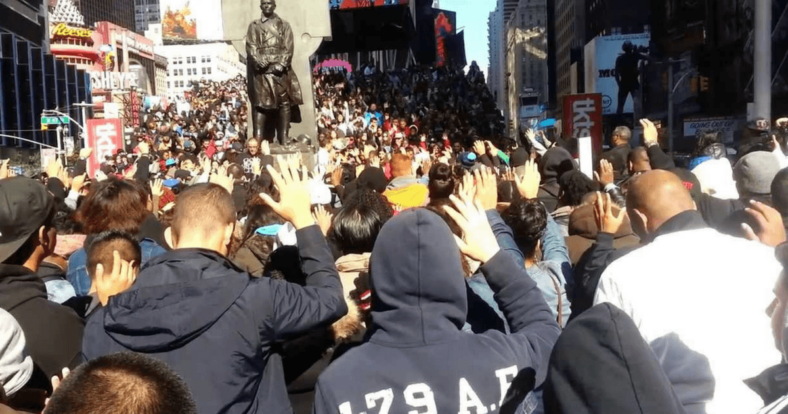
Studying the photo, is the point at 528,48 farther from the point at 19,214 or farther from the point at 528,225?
the point at 19,214

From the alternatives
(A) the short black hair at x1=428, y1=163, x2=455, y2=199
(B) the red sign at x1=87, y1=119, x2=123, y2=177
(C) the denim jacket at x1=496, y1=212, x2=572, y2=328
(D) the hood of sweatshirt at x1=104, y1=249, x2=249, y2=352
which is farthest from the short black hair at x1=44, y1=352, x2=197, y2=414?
Answer: (B) the red sign at x1=87, y1=119, x2=123, y2=177

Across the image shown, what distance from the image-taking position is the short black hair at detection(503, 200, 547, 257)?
495 cm

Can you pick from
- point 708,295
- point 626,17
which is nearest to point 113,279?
point 708,295

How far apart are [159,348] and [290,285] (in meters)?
0.51

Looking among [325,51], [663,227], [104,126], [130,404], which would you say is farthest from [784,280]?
[325,51]

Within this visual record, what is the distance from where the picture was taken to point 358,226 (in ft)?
14.1

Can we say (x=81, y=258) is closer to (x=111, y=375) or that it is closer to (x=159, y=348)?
(x=159, y=348)

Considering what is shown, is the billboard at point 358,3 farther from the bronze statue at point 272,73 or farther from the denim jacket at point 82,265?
the denim jacket at point 82,265

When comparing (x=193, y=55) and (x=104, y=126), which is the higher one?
(x=193, y=55)

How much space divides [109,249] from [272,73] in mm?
11970

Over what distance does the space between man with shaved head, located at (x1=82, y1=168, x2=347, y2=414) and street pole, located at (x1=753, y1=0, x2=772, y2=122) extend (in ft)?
77.9

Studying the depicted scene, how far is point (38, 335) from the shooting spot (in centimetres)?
371

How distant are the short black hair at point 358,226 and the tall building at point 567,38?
88.8 meters

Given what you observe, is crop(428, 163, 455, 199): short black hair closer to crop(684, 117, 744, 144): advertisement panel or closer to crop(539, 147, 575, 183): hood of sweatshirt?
crop(539, 147, 575, 183): hood of sweatshirt
